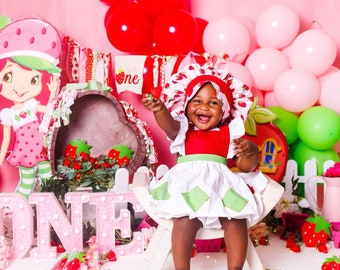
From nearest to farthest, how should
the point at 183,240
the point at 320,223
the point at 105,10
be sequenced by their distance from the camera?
the point at 183,240 < the point at 320,223 < the point at 105,10

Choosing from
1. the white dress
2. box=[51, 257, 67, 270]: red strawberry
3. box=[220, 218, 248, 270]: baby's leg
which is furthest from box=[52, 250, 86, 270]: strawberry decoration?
box=[220, 218, 248, 270]: baby's leg

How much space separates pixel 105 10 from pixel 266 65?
1095mm

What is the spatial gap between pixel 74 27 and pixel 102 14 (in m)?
0.20

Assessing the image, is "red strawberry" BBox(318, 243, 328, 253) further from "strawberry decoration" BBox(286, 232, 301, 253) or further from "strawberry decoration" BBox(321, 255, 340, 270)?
"strawberry decoration" BBox(321, 255, 340, 270)

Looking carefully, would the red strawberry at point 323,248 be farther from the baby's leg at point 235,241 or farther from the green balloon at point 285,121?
the green balloon at point 285,121

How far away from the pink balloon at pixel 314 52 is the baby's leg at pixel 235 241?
122 cm

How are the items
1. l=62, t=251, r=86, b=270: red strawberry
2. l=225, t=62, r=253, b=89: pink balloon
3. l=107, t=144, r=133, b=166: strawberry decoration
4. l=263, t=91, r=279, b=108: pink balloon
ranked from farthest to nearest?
l=263, t=91, r=279, b=108: pink balloon
l=225, t=62, r=253, b=89: pink balloon
l=107, t=144, r=133, b=166: strawberry decoration
l=62, t=251, r=86, b=270: red strawberry

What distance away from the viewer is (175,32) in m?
2.62

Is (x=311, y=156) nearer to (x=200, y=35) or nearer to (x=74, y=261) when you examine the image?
(x=200, y=35)

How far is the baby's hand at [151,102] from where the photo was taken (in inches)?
70.0

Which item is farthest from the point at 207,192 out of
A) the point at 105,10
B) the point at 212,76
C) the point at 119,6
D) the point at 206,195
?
the point at 105,10

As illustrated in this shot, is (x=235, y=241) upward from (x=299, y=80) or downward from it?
downward

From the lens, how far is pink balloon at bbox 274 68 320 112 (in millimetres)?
2570

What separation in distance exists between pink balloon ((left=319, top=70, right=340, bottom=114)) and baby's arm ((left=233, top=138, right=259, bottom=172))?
38.2 inches
